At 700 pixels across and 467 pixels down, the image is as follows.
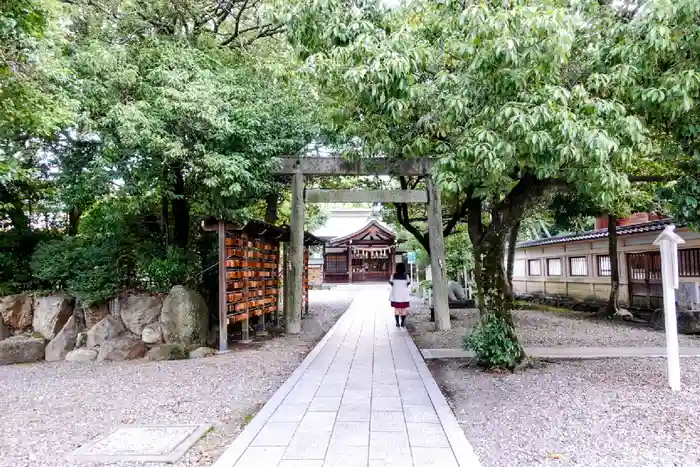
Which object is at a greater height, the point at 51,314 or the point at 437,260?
the point at 437,260

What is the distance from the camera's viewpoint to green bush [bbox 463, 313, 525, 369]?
257 inches

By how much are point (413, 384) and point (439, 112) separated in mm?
3643

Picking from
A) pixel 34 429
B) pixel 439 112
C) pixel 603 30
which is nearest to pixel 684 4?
pixel 603 30

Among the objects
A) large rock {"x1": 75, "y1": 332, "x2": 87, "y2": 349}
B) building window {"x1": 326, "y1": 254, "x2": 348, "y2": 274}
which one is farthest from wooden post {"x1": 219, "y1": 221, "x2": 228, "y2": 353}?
building window {"x1": 326, "y1": 254, "x2": 348, "y2": 274}

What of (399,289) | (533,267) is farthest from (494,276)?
(533,267)

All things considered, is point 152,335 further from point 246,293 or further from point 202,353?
point 246,293

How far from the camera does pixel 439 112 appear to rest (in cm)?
615

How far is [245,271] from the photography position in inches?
384

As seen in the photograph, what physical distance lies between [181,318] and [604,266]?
1426 cm

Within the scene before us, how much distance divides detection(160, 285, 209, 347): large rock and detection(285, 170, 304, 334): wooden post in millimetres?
2234

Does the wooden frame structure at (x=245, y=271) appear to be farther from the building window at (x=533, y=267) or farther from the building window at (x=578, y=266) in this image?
the building window at (x=533, y=267)

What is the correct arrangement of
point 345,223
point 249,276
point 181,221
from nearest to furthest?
point 249,276
point 181,221
point 345,223

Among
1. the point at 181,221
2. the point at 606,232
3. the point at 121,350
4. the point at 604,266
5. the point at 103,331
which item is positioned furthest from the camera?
the point at 604,266

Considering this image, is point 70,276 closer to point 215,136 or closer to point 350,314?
Result: point 215,136
